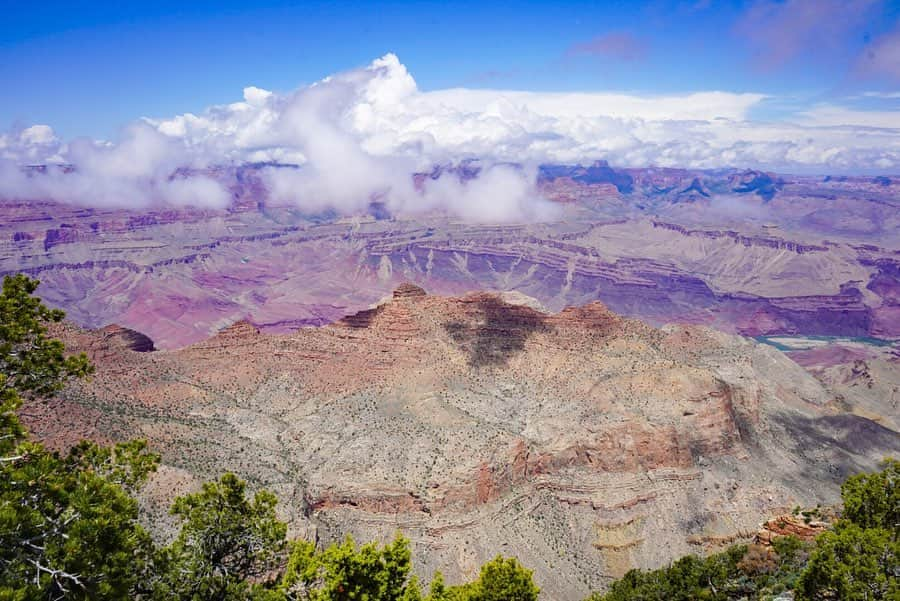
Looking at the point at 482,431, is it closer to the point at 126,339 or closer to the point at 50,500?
the point at 50,500

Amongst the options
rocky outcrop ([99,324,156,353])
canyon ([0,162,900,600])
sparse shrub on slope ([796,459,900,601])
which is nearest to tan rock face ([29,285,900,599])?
canyon ([0,162,900,600])

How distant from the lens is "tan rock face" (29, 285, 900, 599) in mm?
64500

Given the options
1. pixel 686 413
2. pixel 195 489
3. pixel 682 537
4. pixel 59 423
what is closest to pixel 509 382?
pixel 686 413

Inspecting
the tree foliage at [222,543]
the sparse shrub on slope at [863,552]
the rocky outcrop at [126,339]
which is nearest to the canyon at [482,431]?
the rocky outcrop at [126,339]

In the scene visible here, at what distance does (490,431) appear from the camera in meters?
72.1

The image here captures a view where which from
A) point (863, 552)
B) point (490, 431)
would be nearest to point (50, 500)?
point (863, 552)

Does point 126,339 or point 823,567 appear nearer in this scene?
point 823,567

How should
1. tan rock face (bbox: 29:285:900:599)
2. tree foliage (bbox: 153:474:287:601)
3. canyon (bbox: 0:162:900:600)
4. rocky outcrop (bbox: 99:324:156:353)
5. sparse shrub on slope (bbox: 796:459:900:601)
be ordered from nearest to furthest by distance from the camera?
tree foliage (bbox: 153:474:287:601) < sparse shrub on slope (bbox: 796:459:900:601) < canyon (bbox: 0:162:900:600) < tan rock face (bbox: 29:285:900:599) < rocky outcrop (bbox: 99:324:156:353)

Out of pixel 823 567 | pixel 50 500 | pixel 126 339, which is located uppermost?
pixel 50 500

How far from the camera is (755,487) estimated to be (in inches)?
3031

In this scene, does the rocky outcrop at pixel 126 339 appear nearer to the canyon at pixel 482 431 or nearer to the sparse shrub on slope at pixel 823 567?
the canyon at pixel 482 431

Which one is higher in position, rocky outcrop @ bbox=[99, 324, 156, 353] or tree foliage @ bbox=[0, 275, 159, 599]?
tree foliage @ bbox=[0, 275, 159, 599]

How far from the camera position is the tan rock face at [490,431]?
64.5 metres

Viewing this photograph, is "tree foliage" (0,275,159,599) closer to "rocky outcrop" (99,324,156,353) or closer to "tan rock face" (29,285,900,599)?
"tan rock face" (29,285,900,599)
